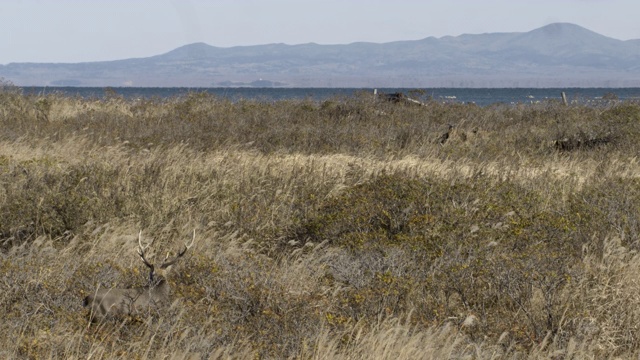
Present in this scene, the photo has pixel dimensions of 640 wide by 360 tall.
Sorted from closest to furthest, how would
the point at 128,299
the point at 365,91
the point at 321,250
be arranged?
the point at 128,299 → the point at 321,250 → the point at 365,91

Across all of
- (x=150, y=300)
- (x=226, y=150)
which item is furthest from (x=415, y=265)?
(x=226, y=150)

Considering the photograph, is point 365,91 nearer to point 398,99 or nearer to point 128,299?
point 398,99

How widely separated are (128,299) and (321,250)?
300 centimetres

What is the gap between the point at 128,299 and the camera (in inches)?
275

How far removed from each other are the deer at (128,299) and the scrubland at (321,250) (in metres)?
0.11

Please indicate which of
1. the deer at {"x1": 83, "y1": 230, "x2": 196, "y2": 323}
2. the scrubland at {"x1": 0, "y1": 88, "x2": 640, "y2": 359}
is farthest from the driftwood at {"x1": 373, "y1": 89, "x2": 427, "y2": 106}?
the deer at {"x1": 83, "y1": 230, "x2": 196, "y2": 323}

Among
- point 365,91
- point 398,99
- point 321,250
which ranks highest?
point 365,91

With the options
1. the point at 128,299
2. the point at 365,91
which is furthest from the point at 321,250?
the point at 365,91

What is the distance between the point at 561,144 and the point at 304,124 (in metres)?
6.31

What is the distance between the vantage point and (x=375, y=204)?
1086cm

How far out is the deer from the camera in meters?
6.75

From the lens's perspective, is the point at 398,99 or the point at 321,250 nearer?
the point at 321,250

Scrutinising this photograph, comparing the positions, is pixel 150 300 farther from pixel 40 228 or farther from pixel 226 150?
pixel 226 150

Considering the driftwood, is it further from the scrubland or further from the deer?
the deer
